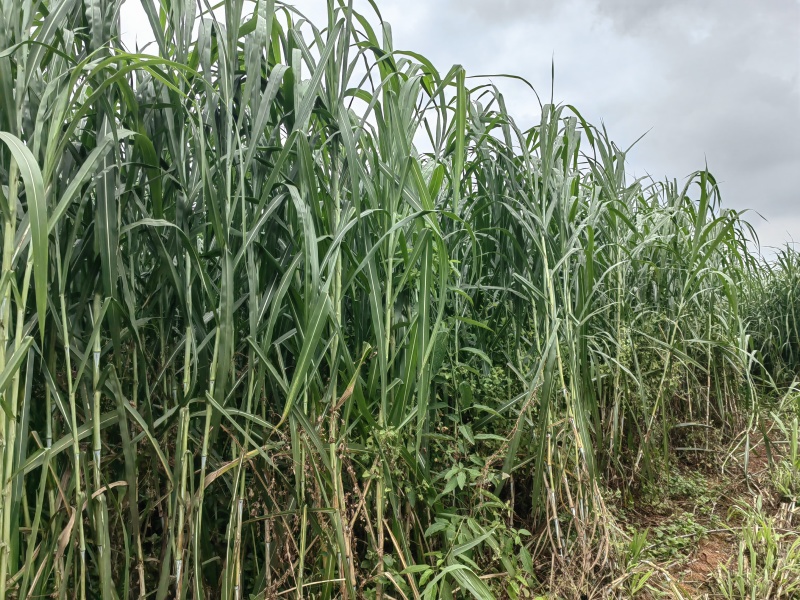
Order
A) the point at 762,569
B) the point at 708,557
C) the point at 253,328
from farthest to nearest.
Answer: the point at 708,557 < the point at 762,569 < the point at 253,328

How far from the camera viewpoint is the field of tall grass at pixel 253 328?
94 cm

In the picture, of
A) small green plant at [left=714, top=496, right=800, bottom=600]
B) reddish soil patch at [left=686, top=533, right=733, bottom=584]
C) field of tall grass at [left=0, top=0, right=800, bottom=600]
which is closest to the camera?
field of tall grass at [left=0, top=0, right=800, bottom=600]

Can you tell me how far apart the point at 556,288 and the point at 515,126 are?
0.45m

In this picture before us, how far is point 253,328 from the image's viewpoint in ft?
3.24

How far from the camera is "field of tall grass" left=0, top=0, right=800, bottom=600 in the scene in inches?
37.0

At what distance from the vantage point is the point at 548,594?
1.34m

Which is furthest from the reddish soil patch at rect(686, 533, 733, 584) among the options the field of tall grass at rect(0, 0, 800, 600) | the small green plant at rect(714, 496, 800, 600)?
the field of tall grass at rect(0, 0, 800, 600)

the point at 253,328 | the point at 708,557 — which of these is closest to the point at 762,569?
the point at 708,557

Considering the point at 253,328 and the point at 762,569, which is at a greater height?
the point at 253,328

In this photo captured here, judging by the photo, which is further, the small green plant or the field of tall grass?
the small green plant

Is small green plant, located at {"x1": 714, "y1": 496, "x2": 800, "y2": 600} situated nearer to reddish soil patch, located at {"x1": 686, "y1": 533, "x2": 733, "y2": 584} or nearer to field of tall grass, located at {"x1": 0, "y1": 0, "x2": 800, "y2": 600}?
reddish soil patch, located at {"x1": 686, "y1": 533, "x2": 733, "y2": 584}

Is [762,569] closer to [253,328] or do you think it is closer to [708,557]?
[708,557]

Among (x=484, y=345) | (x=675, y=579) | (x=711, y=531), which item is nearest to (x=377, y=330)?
(x=484, y=345)

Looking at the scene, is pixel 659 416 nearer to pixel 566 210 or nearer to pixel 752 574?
pixel 752 574
